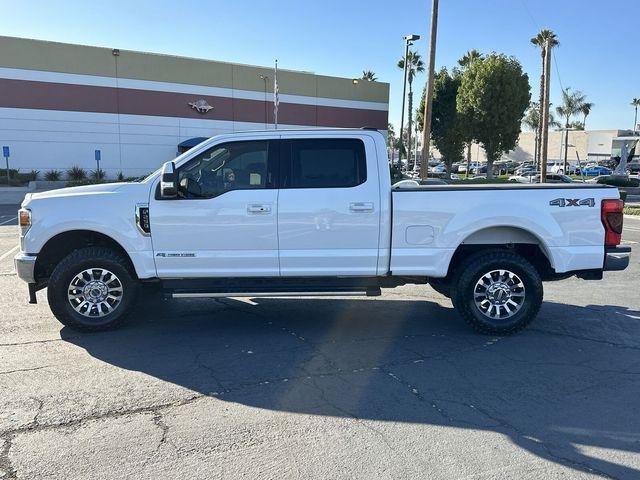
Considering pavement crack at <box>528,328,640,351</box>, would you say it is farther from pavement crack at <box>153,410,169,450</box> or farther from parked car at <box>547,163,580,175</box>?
parked car at <box>547,163,580,175</box>

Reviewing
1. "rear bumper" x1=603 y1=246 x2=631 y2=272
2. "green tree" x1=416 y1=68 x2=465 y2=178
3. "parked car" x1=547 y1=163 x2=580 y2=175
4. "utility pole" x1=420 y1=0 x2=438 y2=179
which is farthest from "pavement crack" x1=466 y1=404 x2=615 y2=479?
"parked car" x1=547 y1=163 x2=580 y2=175

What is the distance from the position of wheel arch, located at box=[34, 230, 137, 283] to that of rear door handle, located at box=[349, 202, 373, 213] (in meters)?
2.42

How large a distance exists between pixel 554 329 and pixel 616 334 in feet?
2.05

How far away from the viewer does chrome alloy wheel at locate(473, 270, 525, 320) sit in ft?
18.5

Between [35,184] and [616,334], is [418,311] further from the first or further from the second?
[35,184]

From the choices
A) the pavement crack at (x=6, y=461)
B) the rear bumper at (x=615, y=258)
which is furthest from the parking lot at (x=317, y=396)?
the rear bumper at (x=615, y=258)

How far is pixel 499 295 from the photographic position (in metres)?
5.66

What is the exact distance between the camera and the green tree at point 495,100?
34.4 metres

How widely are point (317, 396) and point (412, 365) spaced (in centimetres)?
110

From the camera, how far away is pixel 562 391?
422 centimetres

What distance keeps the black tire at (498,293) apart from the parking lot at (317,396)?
0.62ft

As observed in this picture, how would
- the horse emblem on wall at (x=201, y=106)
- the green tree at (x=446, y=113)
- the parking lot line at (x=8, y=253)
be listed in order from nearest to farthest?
the parking lot line at (x=8, y=253) → the horse emblem on wall at (x=201, y=106) → the green tree at (x=446, y=113)

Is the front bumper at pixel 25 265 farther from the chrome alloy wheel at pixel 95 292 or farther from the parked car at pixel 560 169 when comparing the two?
the parked car at pixel 560 169

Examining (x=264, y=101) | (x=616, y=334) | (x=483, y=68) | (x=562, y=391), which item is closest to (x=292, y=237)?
(x=562, y=391)
